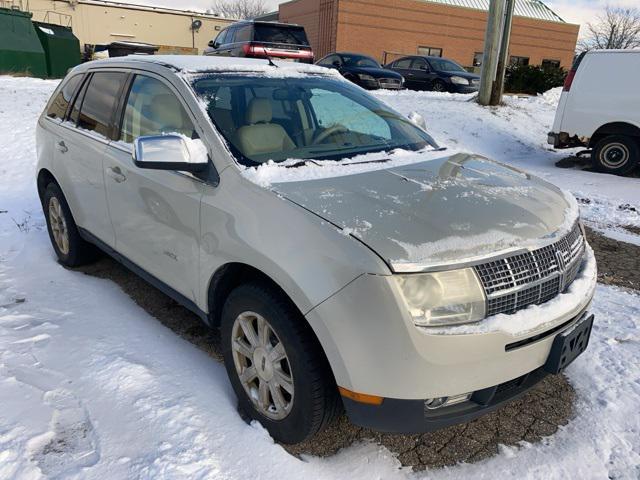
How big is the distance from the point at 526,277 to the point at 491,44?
1073 cm

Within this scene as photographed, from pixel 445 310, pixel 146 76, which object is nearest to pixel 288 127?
pixel 146 76

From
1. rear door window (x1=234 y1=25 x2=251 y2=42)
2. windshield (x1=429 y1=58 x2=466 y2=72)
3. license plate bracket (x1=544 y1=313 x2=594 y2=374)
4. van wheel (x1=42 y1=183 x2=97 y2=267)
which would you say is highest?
rear door window (x1=234 y1=25 x2=251 y2=42)

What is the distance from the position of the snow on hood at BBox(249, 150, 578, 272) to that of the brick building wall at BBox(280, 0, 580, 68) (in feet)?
102

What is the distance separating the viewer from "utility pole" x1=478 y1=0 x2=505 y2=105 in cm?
1130

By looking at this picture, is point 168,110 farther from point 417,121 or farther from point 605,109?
point 605,109

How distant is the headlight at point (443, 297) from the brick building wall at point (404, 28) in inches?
1259

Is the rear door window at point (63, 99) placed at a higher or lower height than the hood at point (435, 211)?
higher

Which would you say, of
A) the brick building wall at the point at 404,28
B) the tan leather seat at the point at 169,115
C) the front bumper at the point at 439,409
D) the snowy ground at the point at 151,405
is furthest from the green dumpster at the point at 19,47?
the brick building wall at the point at 404,28

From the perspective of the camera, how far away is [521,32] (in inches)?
1501

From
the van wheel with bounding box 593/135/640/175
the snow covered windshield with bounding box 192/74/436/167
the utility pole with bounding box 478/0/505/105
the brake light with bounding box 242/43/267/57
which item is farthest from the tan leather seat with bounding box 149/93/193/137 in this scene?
the brake light with bounding box 242/43/267/57

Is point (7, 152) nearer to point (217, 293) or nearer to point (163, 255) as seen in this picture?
point (163, 255)

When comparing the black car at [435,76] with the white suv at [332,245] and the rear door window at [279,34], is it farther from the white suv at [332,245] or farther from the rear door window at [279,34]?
the white suv at [332,245]

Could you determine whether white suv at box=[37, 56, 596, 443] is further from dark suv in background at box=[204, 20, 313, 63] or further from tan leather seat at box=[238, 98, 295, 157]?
dark suv in background at box=[204, 20, 313, 63]

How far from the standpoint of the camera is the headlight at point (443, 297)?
1921 millimetres
